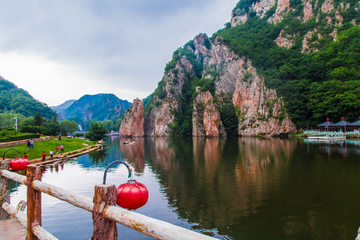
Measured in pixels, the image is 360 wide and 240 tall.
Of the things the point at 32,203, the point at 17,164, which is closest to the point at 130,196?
the point at 32,203

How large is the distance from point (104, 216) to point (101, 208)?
12cm

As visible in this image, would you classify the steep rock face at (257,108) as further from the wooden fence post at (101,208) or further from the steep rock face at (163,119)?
the wooden fence post at (101,208)

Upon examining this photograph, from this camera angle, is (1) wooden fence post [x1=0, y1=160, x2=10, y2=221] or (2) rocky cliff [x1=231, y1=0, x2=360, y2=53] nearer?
(1) wooden fence post [x1=0, y1=160, x2=10, y2=221]

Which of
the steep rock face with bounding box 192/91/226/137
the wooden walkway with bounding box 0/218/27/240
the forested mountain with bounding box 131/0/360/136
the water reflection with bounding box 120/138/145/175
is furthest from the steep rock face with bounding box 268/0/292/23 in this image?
the wooden walkway with bounding box 0/218/27/240

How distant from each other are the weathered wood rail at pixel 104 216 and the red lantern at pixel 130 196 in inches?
23.5

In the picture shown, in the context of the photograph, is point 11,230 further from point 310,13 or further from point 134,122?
point 310,13

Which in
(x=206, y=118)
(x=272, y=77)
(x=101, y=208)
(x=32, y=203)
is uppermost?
(x=272, y=77)

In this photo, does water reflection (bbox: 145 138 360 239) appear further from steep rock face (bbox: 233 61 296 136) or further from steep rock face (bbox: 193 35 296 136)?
steep rock face (bbox: 193 35 296 136)

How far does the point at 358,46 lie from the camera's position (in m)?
63.3

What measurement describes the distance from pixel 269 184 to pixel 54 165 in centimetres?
2179

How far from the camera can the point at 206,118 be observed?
93062 mm

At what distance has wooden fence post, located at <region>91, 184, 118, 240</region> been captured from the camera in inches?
114

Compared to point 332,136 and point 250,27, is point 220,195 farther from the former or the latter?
point 250,27

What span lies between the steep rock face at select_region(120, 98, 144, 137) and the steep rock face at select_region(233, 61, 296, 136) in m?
53.9
